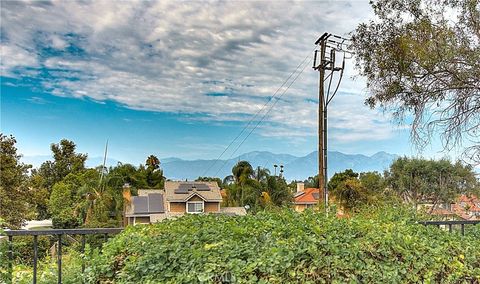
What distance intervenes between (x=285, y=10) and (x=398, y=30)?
5.33 feet

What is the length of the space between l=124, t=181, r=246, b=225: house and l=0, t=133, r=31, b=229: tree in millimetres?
3552

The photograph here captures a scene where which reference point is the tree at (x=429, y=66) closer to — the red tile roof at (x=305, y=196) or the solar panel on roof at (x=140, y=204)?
the solar panel on roof at (x=140, y=204)

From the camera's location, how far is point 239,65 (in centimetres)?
809

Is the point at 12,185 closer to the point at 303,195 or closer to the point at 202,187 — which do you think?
the point at 202,187

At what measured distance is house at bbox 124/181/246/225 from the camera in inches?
589

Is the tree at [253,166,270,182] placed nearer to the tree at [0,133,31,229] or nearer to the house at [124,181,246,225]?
the house at [124,181,246,225]

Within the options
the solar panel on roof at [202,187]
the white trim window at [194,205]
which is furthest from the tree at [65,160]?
the white trim window at [194,205]

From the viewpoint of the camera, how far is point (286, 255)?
1.69 meters

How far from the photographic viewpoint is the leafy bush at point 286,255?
1.66 m

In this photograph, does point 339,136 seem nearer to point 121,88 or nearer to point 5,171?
point 121,88

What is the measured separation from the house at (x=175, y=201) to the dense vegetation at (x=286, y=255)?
41.9ft

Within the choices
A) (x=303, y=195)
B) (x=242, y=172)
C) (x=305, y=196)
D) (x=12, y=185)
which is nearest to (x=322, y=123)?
(x=242, y=172)

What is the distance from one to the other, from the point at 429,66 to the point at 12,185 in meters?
13.0

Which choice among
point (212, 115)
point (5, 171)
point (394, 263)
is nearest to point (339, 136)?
point (212, 115)
